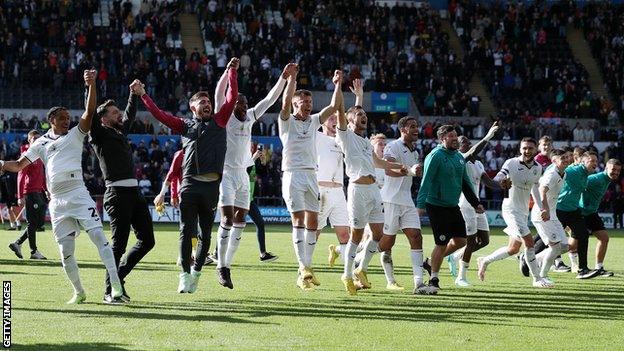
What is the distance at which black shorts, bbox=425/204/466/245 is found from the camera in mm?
14297

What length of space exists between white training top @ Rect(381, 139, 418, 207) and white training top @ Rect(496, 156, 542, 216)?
212cm

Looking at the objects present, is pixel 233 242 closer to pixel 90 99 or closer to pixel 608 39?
pixel 90 99

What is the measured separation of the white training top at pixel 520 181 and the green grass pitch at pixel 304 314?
3.76 ft

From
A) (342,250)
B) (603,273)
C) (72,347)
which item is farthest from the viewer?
(603,273)

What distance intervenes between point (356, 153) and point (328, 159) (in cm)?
298

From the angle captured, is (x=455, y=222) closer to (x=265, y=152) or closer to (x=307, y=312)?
(x=307, y=312)

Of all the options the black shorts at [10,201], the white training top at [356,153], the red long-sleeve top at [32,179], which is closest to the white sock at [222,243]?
the white training top at [356,153]

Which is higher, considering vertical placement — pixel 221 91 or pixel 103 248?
pixel 221 91

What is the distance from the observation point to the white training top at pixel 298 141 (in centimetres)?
1435

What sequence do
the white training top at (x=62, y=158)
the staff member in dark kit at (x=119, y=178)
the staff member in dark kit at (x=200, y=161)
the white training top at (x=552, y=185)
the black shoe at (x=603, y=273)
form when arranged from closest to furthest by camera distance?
1. the white training top at (x=62, y=158)
2. the staff member in dark kit at (x=119, y=178)
3. the staff member in dark kit at (x=200, y=161)
4. the white training top at (x=552, y=185)
5. the black shoe at (x=603, y=273)

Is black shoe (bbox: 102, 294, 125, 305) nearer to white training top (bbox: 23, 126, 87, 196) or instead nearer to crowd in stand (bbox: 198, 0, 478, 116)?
white training top (bbox: 23, 126, 87, 196)

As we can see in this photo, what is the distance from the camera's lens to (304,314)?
11.6 meters

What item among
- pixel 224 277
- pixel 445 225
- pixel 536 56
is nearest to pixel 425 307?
pixel 445 225

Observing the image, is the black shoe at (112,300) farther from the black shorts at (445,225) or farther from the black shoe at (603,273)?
the black shoe at (603,273)
